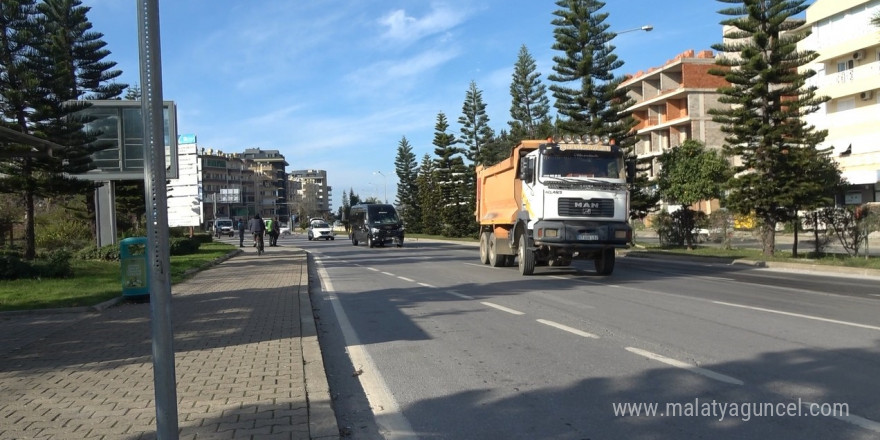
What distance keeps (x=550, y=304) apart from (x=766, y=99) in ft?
53.4

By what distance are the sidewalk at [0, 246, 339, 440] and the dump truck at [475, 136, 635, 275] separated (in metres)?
6.91

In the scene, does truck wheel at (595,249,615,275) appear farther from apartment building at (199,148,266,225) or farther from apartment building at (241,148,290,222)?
apartment building at (241,148,290,222)

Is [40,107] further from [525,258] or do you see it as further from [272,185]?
[272,185]

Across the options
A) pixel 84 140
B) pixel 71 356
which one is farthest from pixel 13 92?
pixel 71 356

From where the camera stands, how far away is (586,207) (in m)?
15.4

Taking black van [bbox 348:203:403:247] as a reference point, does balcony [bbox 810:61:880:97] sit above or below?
above

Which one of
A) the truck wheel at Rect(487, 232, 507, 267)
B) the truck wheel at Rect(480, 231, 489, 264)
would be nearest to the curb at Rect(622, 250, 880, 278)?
the truck wheel at Rect(487, 232, 507, 267)

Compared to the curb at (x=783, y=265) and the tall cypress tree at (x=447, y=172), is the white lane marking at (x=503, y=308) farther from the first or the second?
the tall cypress tree at (x=447, y=172)

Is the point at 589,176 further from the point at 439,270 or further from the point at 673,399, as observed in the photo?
the point at 673,399

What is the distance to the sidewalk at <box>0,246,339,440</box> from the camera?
4.61 meters

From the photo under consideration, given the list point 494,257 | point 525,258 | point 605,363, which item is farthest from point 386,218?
point 605,363

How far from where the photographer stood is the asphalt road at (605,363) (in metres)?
4.84

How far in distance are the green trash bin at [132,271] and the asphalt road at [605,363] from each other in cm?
334

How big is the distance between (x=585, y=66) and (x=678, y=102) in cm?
3501
